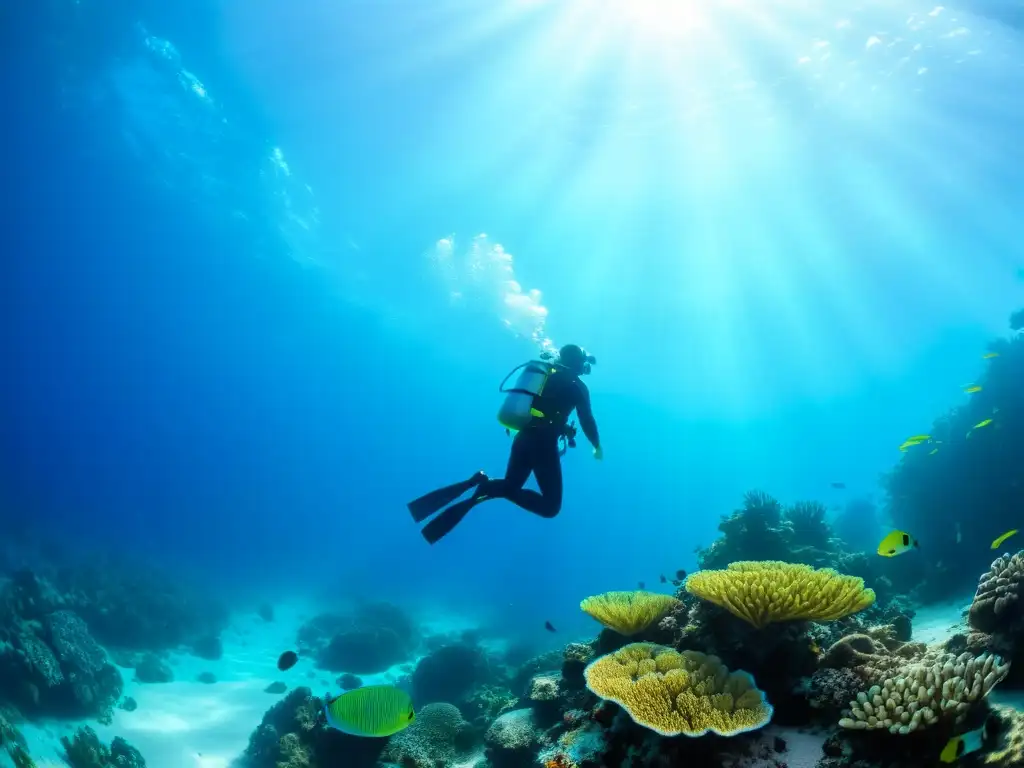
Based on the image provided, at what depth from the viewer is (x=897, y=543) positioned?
4777mm

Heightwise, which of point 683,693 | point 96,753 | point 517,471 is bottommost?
point 683,693

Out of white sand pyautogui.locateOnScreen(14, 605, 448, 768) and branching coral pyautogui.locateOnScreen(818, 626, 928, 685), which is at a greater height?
white sand pyautogui.locateOnScreen(14, 605, 448, 768)

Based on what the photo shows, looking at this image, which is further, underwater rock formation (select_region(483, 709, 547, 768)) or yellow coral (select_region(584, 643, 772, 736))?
underwater rock formation (select_region(483, 709, 547, 768))

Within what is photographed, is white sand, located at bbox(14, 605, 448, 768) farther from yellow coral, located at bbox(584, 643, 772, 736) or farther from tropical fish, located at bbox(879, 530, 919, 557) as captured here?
tropical fish, located at bbox(879, 530, 919, 557)

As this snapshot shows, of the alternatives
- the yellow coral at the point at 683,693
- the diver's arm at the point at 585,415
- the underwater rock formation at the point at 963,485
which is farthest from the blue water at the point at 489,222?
the yellow coral at the point at 683,693

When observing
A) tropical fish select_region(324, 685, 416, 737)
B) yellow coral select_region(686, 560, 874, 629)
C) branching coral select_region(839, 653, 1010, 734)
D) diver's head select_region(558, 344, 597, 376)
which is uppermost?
diver's head select_region(558, 344, 597, 376)

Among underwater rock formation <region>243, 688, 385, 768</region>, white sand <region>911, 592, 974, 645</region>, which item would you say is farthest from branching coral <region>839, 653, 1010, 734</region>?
underwater rock formation <region>243, 688, 385, 768</region>

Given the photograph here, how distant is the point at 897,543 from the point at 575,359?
4818 mm

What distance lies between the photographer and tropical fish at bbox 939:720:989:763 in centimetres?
272

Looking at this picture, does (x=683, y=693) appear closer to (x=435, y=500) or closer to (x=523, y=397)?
(x=523, y=397)

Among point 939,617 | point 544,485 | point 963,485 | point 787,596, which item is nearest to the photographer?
point 787,596

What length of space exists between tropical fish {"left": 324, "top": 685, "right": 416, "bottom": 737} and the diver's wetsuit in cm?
223

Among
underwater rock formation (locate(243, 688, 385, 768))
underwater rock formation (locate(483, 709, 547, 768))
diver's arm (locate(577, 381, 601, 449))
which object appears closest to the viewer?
underwater rock formation (locate(483, 709, 547, 768))

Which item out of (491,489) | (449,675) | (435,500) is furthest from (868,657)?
(449,675)
